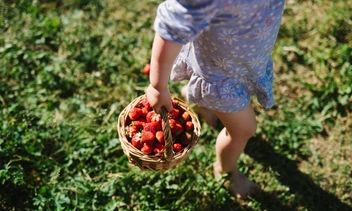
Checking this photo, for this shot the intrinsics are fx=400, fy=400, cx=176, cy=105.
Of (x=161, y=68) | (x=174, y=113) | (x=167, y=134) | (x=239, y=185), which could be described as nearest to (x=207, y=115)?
(x=239, y=185)

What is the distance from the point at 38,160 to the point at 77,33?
110cm

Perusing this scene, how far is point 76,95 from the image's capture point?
275 centimetres

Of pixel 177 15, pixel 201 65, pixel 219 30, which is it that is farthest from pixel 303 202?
pixel 177 15

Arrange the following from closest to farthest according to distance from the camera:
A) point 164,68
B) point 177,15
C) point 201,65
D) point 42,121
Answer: point 177,15 → point 164,68 → point 201,65 → point 42,121

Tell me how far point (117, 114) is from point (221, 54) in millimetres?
1233

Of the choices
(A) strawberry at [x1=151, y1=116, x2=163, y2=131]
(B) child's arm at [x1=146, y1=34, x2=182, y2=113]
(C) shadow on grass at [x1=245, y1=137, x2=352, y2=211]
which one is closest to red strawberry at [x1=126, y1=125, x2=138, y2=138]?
(A) strawberry at [x1=151, y1=116, x2=163, y2=131]

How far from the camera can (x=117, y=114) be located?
2650 millimetres

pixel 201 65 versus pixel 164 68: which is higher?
pixel 164 68

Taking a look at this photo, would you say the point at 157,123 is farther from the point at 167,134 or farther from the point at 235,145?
the point at 235,145

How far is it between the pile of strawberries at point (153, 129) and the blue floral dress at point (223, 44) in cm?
18

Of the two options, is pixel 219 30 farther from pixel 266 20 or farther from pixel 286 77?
pixel 286 77

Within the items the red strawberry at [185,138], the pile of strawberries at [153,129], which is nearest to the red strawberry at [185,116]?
the pile of strawberries at [153,129]

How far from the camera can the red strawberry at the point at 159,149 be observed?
6.11 feet

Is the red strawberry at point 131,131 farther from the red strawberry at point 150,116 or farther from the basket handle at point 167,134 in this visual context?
the basket handle at point 167,134
